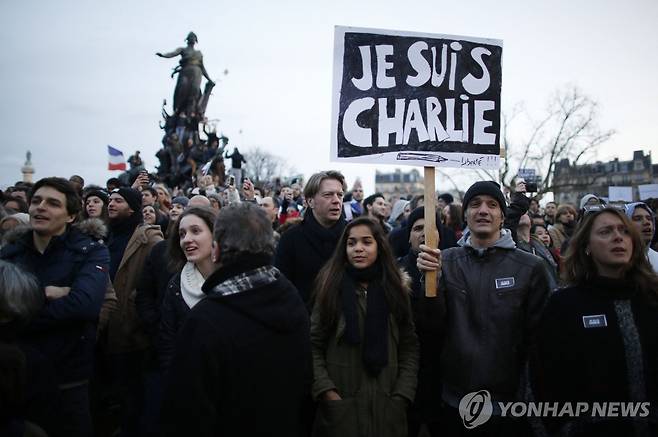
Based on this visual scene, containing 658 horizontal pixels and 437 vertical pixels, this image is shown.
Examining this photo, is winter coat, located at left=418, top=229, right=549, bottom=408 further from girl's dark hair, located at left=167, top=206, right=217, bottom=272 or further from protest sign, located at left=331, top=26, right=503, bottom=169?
girl's dark hair, located at left=167, top=206, right=217, bottom=272

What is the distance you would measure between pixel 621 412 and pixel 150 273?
140 inches

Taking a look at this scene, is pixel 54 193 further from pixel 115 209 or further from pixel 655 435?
pixel 655 435

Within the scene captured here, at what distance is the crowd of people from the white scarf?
0.03 ft

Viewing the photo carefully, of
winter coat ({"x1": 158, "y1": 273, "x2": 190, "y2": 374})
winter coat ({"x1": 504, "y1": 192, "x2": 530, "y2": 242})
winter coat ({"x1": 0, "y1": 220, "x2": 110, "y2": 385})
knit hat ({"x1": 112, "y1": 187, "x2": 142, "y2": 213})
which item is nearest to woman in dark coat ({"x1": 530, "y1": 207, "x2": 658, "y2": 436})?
winter coat ({"x1": 504, "y1": 192, "x2": 530, "y2": 242})

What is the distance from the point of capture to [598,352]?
2.77m

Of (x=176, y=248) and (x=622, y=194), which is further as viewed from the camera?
(x=622, y=194)

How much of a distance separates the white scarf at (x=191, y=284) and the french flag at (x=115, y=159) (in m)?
12.0

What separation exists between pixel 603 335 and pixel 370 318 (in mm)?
1338

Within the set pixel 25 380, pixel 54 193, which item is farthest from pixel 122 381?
pixel 25 380

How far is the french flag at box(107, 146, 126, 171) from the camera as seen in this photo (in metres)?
14.4

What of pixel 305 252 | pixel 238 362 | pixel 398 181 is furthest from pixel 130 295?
pixel 398 181

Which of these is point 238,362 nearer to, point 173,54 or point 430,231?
point 430,231

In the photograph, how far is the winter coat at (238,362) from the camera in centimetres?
213

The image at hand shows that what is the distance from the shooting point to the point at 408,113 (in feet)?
11.1
